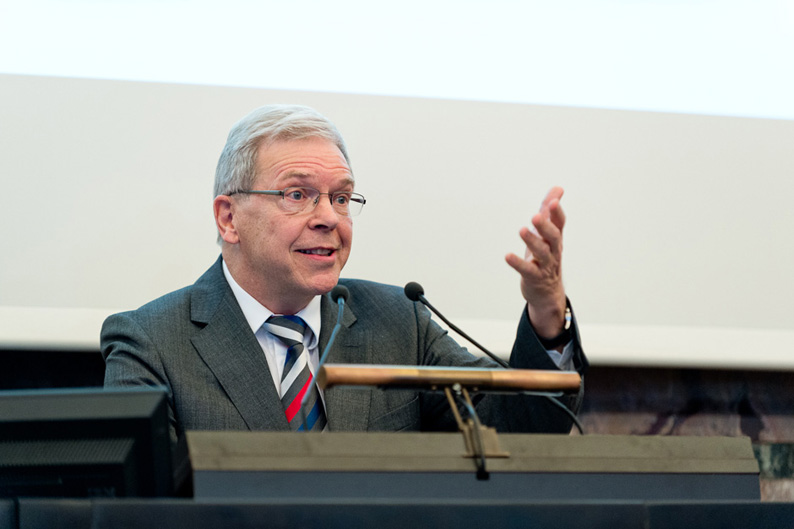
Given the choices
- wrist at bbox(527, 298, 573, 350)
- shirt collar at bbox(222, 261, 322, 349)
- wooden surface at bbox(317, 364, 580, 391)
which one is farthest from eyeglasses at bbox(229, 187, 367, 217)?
wooden surface at bbox(317, 364, 580, 391)

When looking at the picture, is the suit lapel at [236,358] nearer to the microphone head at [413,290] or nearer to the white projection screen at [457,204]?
the microphone head at [413,290]

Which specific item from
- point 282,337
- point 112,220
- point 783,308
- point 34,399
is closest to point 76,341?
point 112,220

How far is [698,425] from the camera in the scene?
8.67 ft

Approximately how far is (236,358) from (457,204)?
3.24ft

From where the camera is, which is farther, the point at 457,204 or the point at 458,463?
the point at 457,204

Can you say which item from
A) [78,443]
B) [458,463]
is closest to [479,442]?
[458,463]

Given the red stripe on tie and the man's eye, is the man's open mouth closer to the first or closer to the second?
the man's eye

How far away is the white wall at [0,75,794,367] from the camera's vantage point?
232cm

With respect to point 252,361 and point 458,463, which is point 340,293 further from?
point 458,463

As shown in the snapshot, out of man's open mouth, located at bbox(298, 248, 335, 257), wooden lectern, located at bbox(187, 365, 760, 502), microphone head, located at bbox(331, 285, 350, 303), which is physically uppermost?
man's open mouth, located at bbox(298, 248, 335, 257)

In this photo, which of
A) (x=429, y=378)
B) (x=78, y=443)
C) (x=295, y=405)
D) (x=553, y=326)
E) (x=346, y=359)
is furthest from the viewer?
(x=346, y=359)

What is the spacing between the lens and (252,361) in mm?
1788

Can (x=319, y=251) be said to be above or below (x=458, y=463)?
above

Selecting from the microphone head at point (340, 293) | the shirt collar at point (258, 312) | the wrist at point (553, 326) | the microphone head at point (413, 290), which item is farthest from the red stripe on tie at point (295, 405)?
the wrist at point (553, 326)
